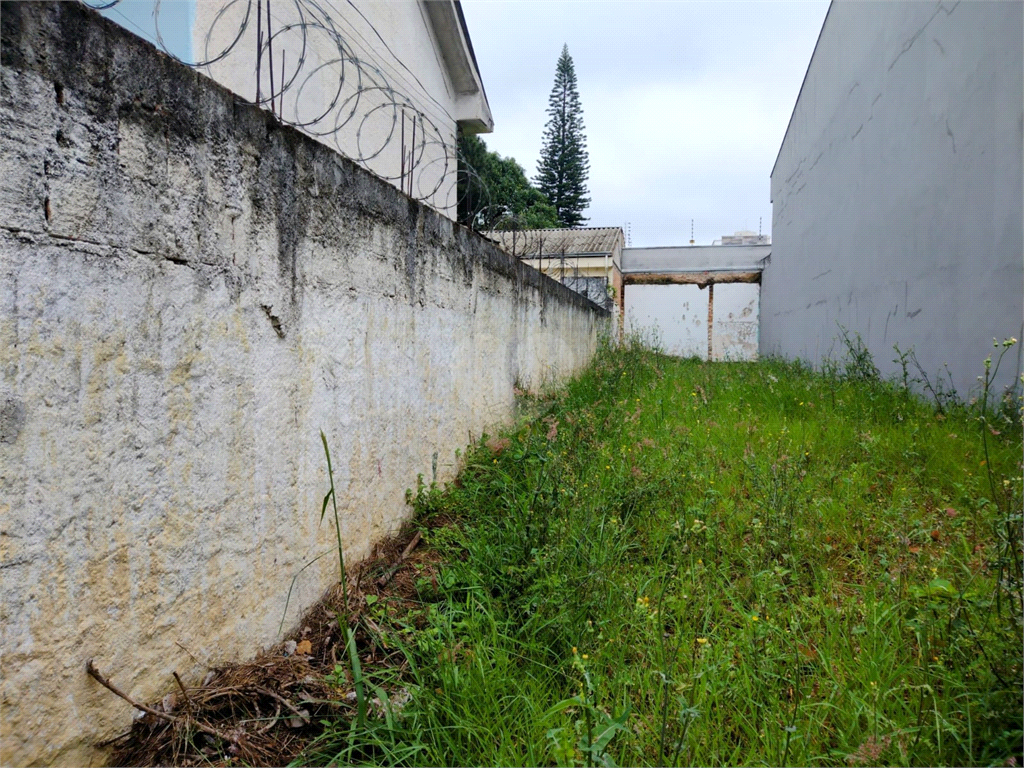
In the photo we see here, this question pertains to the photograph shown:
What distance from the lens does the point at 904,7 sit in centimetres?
546

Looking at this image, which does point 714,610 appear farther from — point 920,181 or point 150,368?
point 920,181

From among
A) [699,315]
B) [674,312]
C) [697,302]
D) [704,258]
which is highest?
[704,258]

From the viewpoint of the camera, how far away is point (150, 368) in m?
1.34

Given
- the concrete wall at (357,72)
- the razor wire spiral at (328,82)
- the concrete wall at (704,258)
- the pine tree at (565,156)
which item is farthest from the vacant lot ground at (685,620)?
the pine tree at (565,156)

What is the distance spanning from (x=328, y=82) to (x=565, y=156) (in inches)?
1007

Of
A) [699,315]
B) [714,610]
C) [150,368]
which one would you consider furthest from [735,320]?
[150,368]

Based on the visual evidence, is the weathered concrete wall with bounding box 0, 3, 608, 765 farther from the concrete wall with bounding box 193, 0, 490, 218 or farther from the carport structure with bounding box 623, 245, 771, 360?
the carport structure with bounding box 623, 245, 771, 360

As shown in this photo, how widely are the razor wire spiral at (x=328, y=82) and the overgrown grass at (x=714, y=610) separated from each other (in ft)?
5.41

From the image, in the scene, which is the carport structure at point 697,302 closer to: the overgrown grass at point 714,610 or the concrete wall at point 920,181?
the concrete wall at point 920,181

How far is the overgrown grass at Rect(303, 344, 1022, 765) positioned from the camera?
1.41 meters

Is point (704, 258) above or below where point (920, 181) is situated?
above

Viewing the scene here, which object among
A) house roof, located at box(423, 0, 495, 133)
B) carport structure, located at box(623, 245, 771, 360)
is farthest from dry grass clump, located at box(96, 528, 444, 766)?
carport structure, located at box(623, 245, 771, 360)

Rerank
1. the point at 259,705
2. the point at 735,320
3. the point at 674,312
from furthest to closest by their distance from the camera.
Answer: the point at 674,312 → the point at 735,320 → the point at 259,705

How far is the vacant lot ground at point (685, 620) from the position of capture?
1407 mm
